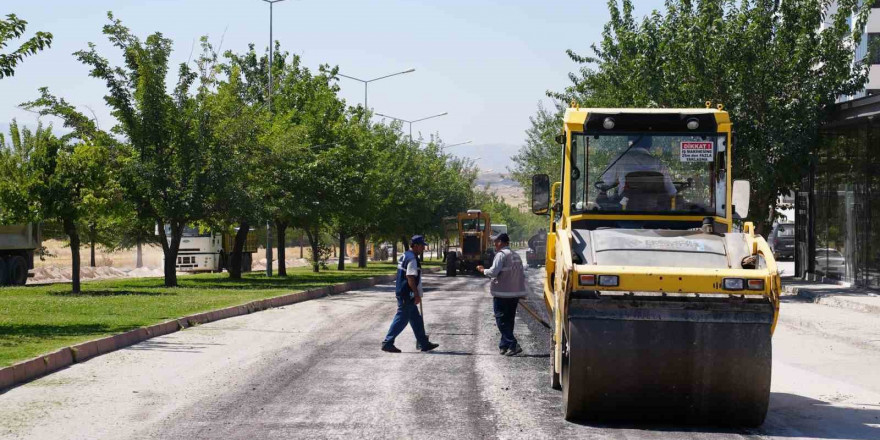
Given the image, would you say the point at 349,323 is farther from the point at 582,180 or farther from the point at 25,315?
the point at 582,180

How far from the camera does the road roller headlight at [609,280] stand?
8.88 m

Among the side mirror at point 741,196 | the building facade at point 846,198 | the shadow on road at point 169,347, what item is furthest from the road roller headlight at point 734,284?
the building facade at point 846,198

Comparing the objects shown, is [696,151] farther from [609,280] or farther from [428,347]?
[428,347]

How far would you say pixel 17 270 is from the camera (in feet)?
110

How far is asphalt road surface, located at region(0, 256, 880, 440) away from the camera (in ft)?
29.1

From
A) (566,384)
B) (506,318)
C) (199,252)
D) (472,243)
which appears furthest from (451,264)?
(566,384)

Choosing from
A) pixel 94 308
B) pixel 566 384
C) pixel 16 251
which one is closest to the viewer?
pixel 566 384

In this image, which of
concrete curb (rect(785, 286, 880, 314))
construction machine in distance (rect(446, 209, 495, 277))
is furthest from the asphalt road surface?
construction machine in distance (rect(446, 209, 495, 277))

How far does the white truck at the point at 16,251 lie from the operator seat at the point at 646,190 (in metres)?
26.7

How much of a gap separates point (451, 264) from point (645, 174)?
35223mm

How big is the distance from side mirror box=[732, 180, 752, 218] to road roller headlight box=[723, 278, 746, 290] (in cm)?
222

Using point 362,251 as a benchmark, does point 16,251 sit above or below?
above

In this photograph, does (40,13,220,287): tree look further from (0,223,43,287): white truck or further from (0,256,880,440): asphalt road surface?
(0,256,880,440): asphalt road surface

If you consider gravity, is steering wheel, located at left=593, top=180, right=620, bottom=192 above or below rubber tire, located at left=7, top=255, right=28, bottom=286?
above
